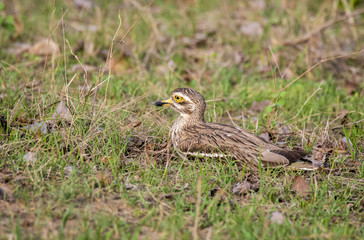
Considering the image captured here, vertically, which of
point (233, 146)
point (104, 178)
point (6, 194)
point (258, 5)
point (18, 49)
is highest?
point (18, 49)

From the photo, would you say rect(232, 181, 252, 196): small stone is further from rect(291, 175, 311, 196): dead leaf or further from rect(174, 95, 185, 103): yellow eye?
rect(174, 95, 185, 103): yellow eye

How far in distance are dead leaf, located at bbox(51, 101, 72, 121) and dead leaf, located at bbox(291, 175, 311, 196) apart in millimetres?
2159

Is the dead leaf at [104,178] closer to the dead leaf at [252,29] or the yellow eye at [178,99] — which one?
the yellow eye at [178,99]

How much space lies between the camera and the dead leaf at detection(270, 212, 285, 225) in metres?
3.62

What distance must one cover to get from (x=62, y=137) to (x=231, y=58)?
146 inches

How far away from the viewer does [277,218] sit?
3668mm

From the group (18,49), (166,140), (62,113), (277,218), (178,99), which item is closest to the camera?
(277,218)

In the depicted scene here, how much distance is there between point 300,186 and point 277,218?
1.99 ft

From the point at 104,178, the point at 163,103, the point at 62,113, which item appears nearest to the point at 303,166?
the point at 163,103

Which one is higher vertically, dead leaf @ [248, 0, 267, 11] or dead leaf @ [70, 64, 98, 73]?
dead leaf @ [248, 0, 267, 11]

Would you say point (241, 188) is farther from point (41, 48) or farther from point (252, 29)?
point (252, 29)

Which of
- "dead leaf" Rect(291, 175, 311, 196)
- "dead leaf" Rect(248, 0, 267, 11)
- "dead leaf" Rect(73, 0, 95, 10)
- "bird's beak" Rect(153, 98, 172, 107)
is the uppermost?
"dead leaf" Rect(73, 0, 95, 10)

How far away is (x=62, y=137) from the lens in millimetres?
4422

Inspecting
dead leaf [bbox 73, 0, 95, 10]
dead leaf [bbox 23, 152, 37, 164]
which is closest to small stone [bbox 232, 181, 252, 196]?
dead leaf [bbox 23, 152, 37, 164]
